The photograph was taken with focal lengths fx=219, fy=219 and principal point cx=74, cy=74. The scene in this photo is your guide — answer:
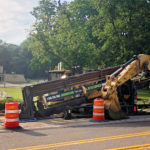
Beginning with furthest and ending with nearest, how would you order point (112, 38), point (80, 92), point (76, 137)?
point (112, 38), point (80, 92), point (76, 137)

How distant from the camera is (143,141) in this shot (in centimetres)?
687

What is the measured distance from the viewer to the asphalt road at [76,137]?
6.25 m

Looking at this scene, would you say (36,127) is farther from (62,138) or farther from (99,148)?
(99,148)

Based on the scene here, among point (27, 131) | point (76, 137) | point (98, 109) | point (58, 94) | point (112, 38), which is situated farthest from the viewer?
point (112, 38)

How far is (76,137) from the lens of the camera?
24.1 feet

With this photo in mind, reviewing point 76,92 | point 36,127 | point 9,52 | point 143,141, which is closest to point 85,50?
point 76,92

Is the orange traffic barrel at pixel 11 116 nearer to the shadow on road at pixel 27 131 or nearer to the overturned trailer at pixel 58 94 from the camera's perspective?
the shadow on road at pixel 27 131

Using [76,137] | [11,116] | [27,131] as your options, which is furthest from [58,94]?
[76,137]

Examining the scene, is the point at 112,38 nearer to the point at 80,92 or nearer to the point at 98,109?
the point at 80,92

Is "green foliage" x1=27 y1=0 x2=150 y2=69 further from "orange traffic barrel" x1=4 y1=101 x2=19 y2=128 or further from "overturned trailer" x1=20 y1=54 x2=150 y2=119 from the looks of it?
"orange traffic barrel" x1=4 y1=101 x2=19 y2=128

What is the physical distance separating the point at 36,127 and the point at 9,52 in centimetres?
9594

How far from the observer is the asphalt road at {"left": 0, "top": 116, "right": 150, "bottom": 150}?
6251 millimetres

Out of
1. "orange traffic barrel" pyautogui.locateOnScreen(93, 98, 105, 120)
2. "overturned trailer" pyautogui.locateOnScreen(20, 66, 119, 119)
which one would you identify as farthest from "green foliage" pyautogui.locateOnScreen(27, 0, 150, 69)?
"orange traffic barrel" pyautogui.locateOnScreen(93, 98, 105, 120)

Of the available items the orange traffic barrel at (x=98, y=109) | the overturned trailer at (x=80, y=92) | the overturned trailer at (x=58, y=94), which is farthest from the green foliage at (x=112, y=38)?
the orange traffic barrel at (x=98, y=109)
